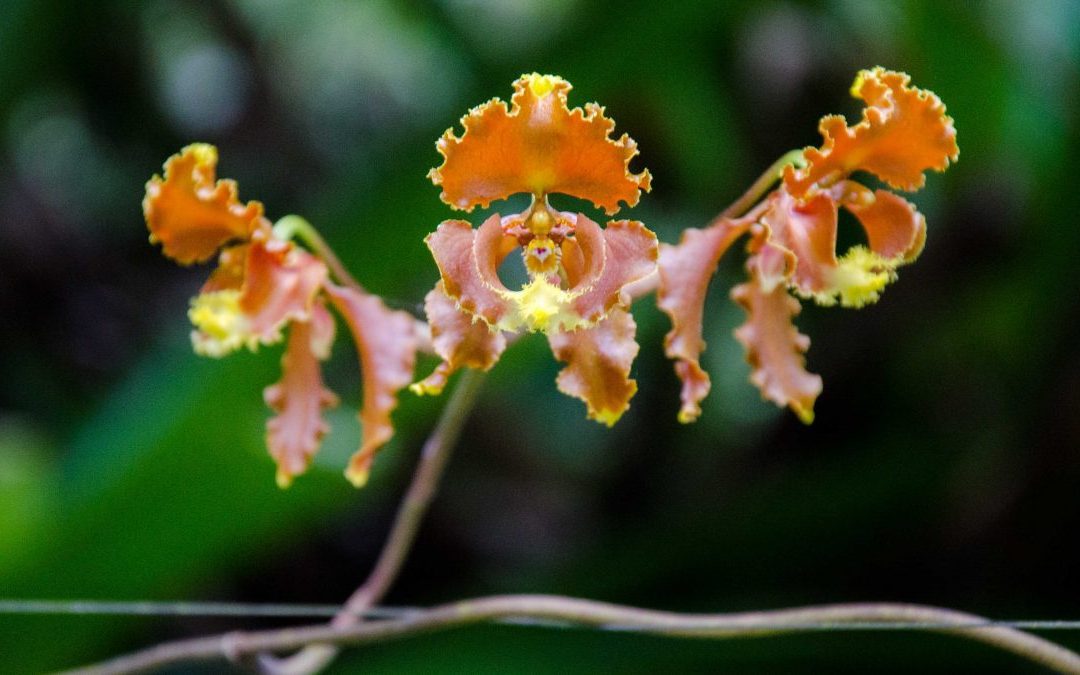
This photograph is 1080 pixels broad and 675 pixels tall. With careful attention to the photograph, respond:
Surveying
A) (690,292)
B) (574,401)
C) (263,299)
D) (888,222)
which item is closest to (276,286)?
(263,299)

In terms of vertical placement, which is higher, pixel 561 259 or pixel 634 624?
pixel 561 259

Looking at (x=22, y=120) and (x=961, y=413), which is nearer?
(x=961, y=413)

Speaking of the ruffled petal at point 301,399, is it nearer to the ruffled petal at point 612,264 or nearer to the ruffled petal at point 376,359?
the ruffled petal at point 376,359

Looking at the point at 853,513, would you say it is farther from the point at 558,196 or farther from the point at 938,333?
the point at 558,196

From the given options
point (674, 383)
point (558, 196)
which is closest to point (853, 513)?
point (674, 383)

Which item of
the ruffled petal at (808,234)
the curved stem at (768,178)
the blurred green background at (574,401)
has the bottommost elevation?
the ruffled petal at (808,234)

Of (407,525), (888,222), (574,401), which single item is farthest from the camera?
(574,401)

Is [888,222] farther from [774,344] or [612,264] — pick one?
[612,264]

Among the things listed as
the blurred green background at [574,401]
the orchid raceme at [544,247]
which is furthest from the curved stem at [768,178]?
the blurred green background at [574,401]
